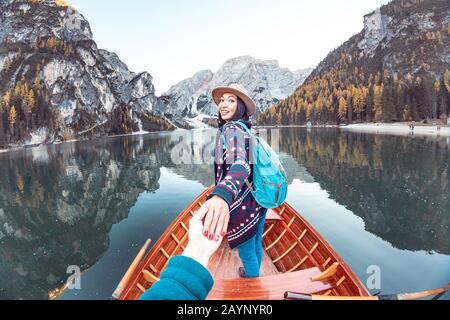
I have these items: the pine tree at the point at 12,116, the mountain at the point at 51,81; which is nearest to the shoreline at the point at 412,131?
the mountain at the point at 51,81

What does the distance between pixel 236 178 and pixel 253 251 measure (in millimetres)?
2176

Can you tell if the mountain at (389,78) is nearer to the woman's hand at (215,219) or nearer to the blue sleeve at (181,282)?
the woman's hand at (215,219)

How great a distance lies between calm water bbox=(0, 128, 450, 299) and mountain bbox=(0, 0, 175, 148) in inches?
3463

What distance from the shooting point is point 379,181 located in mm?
21000

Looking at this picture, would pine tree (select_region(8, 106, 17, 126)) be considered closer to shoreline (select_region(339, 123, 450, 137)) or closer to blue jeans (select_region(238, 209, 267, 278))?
blue jeans (select_region(238, 209, 267, 278))

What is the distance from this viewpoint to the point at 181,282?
1069 millimetres

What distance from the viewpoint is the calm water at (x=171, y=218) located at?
356 inches

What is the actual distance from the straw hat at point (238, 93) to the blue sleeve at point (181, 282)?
6.92 feet

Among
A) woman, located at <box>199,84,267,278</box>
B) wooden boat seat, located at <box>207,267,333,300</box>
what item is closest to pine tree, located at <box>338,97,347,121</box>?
wooden boat seat, located at <box>207,267,333,300</box>

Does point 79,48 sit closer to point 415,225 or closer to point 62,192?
point 62,192

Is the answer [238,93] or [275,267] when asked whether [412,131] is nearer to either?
[275,267]

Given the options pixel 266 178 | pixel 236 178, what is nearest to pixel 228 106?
pixel 266 178

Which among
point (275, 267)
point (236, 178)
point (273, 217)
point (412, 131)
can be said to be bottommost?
point (275, 267)
